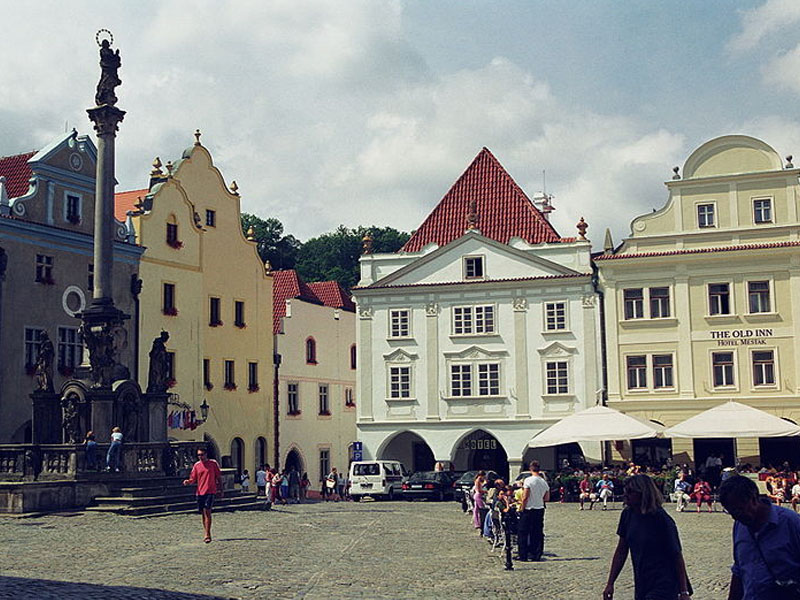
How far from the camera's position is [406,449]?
5181 centimetres

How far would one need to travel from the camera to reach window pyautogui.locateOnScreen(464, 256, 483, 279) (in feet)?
164

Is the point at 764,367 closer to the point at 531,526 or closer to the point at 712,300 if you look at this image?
the point at 712,300

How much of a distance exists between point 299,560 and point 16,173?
2929cm

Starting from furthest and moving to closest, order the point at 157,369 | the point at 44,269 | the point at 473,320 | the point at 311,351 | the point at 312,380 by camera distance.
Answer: the point at 311,351, the point at 312,380, the point at 473,320, the point at 44,269, the point at 157,369

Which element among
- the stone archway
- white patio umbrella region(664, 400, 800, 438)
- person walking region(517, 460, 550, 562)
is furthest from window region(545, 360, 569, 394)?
person walking region(517, 460, 550, 562)

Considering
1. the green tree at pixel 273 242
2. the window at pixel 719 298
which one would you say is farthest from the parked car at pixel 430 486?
the green tree at pixel 273 242

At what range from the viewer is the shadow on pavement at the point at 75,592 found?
13016mm

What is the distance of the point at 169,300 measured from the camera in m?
46.8

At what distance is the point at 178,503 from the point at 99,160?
35.1ft

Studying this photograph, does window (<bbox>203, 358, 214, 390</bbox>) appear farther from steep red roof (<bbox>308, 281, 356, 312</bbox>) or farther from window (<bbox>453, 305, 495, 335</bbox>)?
steep red roof (<bbox>308, 281, 356, 312</bbox>)

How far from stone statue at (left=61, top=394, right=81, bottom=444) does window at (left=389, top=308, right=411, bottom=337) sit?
22.3m

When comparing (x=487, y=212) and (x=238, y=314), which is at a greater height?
(x=487, y=212)

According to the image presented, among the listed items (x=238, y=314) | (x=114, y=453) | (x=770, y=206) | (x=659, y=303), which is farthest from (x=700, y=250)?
(x=114, y=453)

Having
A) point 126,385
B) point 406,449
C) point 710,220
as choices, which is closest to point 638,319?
point 710,220
